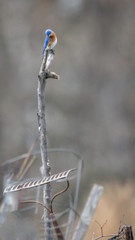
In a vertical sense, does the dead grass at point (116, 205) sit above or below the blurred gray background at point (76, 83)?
below

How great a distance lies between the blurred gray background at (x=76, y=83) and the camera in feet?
6.16

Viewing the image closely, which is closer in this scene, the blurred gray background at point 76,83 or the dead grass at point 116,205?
the dead grass at point 116,205

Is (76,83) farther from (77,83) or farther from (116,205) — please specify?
(116,205)

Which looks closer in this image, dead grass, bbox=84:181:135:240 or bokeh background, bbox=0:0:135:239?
dead grass, bbox=84:181:135:240

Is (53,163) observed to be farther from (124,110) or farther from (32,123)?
(124,110)

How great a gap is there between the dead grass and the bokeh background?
57mm

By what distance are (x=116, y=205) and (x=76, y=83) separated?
2.55 ft


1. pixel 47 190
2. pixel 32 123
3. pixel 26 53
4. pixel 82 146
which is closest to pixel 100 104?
pixel 82 146

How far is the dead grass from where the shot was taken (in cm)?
165

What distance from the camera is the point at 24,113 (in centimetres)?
191

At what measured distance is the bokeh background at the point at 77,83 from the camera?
1.88 metres

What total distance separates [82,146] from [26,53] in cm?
69

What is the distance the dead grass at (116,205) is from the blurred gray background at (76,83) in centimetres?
7

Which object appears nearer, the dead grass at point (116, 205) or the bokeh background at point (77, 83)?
the dead grass at point (116, 205)
